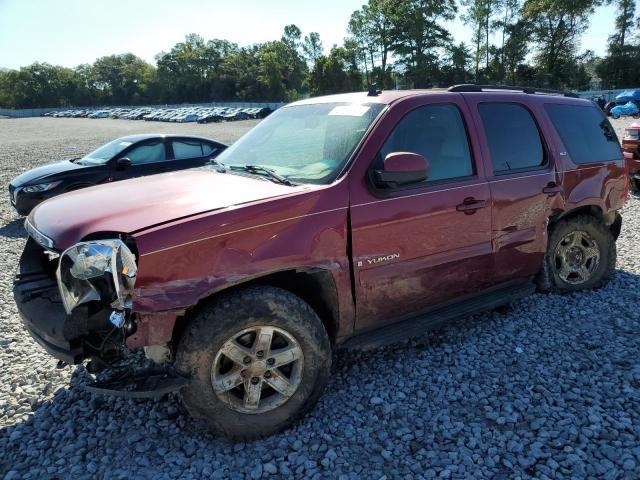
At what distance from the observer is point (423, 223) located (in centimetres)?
316

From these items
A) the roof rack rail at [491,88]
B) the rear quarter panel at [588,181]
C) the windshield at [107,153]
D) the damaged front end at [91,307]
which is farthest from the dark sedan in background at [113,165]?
the rear quarter panel at [588,181]

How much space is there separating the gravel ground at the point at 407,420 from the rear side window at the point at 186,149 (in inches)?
205

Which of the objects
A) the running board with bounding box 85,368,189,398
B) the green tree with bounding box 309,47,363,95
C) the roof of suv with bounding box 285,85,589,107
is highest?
the green tree with bounding box 309,47,363,95

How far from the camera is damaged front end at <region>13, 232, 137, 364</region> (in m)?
2.32

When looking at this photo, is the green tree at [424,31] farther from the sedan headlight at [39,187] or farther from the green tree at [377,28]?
the sedan headlight at [39,187]

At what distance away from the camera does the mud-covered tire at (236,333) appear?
2.48m

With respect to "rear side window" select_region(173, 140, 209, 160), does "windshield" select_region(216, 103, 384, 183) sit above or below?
above

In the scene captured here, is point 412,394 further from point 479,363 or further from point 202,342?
point 202,342

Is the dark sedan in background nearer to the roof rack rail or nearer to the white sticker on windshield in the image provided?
the white sticker on windshield

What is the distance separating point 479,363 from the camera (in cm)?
351

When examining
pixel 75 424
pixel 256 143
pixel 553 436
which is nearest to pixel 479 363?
pixel 553 436

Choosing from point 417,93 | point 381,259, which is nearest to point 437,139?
point 417,93

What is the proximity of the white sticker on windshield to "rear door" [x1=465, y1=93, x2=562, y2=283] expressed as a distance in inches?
36.6

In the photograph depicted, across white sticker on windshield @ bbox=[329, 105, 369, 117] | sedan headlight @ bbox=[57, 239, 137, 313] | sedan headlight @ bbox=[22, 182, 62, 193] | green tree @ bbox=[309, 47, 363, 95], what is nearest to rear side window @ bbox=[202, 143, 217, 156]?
sedan headlight @ bbox=[22, 182, 62, 193]
